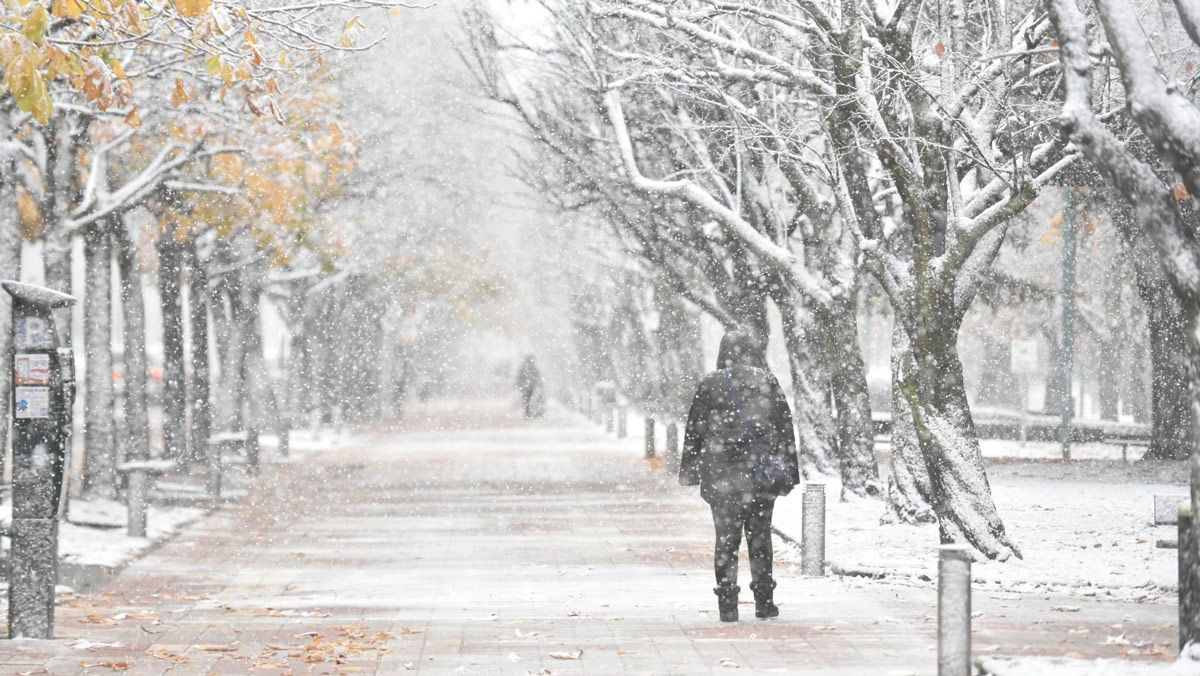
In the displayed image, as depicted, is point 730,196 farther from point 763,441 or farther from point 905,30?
point 763,441

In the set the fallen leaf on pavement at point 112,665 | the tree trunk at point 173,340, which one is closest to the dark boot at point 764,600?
the fallen leaf on pavement at point 112,665

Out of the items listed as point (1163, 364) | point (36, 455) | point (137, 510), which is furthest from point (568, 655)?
point (1163, 364)

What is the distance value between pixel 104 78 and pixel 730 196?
12.7m

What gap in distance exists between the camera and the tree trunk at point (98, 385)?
19.4m

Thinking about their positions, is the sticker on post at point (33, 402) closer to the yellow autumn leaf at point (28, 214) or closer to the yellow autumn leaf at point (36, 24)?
the yellow autumn leaf at point (36, 24)

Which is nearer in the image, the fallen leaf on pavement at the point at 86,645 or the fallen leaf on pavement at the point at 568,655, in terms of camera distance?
the fallen leaf on pavement at the point at 568,655

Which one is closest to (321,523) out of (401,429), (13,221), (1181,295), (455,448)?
(13,221)

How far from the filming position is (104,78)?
10.7 metres

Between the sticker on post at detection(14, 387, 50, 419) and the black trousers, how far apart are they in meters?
4.17

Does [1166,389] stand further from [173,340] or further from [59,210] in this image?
[59,210]

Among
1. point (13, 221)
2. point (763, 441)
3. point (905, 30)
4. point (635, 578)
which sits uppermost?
point (905, 30)

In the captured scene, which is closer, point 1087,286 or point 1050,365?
point 1087,286

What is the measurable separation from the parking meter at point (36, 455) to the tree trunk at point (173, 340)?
15902 millimetres

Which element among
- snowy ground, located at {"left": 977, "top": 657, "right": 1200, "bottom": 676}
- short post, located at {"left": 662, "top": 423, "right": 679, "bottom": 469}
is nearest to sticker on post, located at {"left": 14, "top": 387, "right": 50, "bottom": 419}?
snowy ground, located at {"left": 977, "top": 657, "right": 1200, "bottom": 676}
